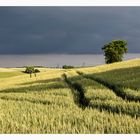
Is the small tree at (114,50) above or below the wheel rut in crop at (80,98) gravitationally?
above

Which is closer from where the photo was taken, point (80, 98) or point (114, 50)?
point (80, 98)

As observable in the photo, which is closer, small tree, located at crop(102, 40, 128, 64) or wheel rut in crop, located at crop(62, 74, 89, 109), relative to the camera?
wheel rut in crop, located at crop(62, 74, 89, 109)

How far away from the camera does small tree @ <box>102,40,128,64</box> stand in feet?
390

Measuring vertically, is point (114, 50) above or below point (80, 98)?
above

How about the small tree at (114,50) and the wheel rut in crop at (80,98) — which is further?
the small tree at (114,50)

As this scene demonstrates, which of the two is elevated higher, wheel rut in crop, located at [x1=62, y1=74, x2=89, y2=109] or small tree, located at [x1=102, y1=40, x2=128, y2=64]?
small tree, located at [x1=102, y1=40, x2=128, y2=64]

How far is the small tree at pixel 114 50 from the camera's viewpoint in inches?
4678

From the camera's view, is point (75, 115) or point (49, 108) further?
point (49, 108)

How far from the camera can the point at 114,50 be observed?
391 feet
